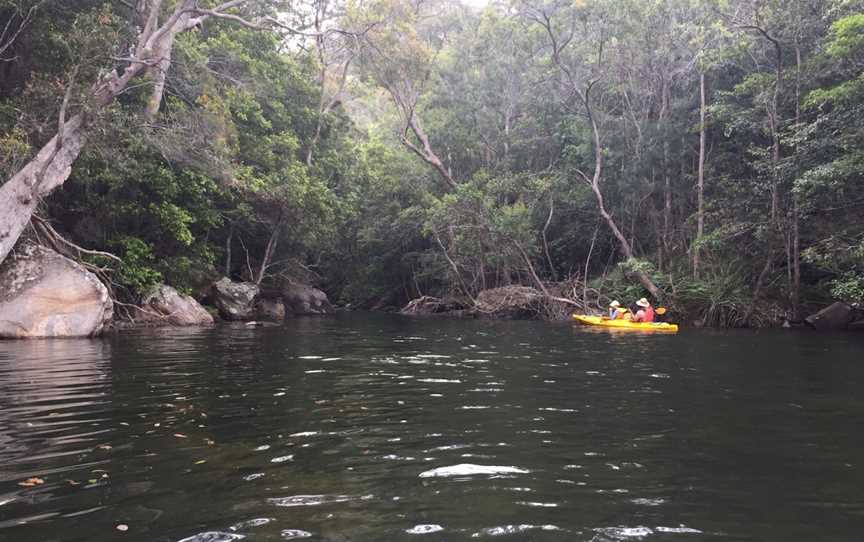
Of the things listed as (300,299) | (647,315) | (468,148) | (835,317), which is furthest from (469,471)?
(468,148)

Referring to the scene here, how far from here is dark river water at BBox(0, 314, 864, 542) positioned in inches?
109

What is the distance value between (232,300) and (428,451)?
685 inches

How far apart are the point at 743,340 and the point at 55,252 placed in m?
15.2

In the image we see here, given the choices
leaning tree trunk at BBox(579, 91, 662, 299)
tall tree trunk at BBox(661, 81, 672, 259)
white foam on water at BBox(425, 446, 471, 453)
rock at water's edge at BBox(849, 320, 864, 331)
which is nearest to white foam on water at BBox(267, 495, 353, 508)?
white foam on water at BBox(425, 446, 471, 453)

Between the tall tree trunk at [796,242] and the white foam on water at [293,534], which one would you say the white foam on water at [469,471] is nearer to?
the white foam on water at [293,534]

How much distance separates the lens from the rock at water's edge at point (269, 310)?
2240 cm

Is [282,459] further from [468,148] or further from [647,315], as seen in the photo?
[468,148]

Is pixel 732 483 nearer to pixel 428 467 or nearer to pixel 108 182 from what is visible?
pixel 428 467

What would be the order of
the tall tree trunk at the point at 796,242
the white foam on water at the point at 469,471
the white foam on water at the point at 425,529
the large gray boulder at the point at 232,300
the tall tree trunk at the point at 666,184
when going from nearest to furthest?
the white foam on water at the point at 425,529 → the white foam on water at the point at 469,471 → the tall tree trunk at the point at 796,242 → the large gray boulder at the point at 232,300 → the tall tree trunk at the point at 666,184

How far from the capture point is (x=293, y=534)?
8.48ft

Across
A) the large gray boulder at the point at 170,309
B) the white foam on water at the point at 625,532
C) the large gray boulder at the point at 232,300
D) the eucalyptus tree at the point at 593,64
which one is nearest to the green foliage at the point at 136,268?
the large gray boulder at the point at 170,309

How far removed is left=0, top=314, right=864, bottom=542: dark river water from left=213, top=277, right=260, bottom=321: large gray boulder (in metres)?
11.6

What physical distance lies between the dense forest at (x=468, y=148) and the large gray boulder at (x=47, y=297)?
94 centimetres

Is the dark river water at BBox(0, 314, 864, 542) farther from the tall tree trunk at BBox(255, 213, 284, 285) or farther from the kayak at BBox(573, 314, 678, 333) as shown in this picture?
the tall tree trunk at BBox(255, 213, 284, 285)
